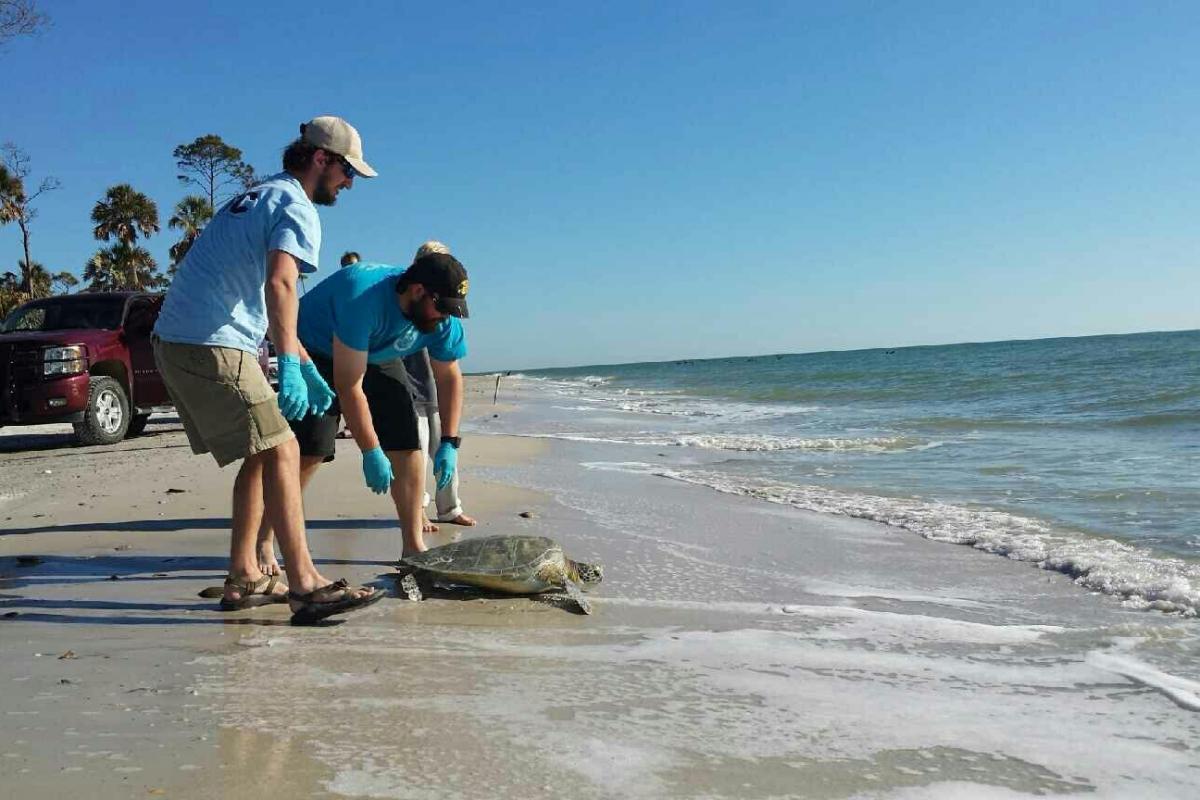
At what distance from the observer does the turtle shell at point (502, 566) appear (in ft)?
11.6

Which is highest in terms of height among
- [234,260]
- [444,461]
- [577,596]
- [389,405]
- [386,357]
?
[234,260]

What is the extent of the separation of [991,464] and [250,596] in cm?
759

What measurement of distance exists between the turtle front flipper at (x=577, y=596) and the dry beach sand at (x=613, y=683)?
7 cm

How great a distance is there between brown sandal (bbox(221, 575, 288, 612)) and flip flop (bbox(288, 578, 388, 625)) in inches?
8.1

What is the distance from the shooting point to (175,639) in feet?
9.39

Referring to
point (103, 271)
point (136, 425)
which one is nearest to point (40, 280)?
point (103, 271)

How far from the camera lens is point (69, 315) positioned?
32.6 ft

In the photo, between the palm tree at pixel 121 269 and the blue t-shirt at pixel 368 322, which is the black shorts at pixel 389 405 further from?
the palm tree at pixel 121 269

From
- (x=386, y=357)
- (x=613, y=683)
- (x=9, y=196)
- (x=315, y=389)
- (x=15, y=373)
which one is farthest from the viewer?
(x=9, y=196)

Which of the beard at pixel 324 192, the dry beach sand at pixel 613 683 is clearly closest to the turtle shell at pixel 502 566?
the dry beach sand at pixel 613 683

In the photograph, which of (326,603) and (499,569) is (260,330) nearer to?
(326,603)

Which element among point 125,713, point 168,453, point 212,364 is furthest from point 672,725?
point 168,453

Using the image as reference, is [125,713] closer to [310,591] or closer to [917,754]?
[310,591]

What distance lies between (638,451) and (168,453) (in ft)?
16.6
